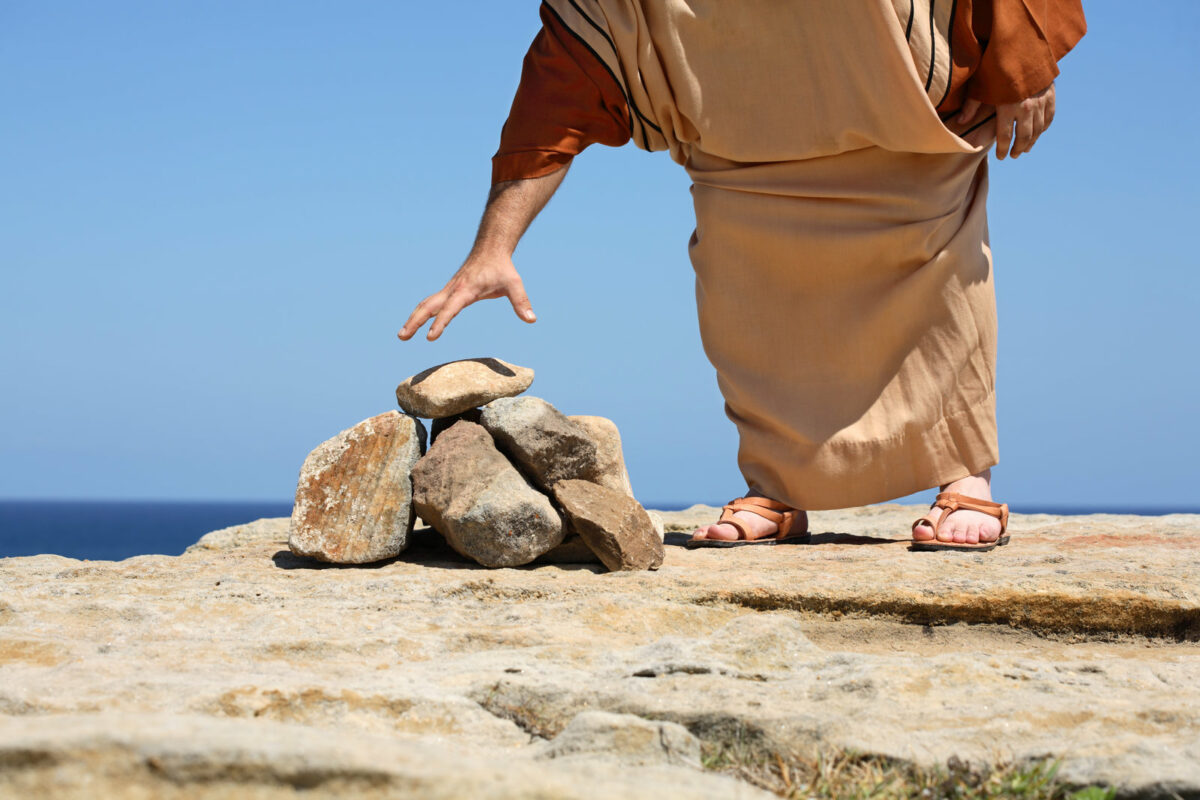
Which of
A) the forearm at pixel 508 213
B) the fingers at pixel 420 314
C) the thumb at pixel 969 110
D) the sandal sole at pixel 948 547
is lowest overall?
the sandal sole at pixel 948 547

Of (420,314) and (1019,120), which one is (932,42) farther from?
(420,314)

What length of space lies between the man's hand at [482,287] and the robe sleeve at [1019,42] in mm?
1563

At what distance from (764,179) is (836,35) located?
47cm

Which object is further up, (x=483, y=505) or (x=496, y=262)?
(x=496, y=262)

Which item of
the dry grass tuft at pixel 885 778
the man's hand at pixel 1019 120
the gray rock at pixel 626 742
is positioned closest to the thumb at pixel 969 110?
the man's hand at pixel 1019 120

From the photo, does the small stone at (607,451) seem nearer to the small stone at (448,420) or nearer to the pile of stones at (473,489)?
the pile of stones at (473,489)

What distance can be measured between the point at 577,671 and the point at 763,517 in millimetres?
1821

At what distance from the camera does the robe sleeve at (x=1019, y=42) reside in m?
3.05

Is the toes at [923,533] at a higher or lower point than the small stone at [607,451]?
lower

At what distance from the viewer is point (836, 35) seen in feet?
9.87

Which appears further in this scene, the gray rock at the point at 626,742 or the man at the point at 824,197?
the man at the point at 824,197

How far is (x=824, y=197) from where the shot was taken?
3.18 meters

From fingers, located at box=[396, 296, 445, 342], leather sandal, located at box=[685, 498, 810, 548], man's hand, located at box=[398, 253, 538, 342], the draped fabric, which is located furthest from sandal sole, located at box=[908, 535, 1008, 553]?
fingers, located at box=[396, 296, 445, 342]

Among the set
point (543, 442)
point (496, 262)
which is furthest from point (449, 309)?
point (543, 442)
